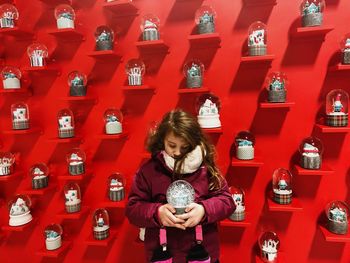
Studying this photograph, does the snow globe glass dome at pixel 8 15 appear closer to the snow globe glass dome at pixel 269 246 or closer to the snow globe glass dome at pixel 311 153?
the snow globe glass dome at pixel 311 153

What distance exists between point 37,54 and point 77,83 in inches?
11.7

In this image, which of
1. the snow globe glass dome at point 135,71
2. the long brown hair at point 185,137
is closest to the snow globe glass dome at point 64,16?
the snow globe glass dome at point 135,71

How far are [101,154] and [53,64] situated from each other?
629 mm

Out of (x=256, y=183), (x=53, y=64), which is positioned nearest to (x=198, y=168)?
(x=256, y=183)

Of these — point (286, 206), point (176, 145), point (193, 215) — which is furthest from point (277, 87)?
point (193, 215)

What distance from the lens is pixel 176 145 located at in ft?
3.48

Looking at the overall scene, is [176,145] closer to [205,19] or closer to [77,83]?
[205,19]

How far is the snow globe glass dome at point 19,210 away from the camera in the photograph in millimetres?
1799

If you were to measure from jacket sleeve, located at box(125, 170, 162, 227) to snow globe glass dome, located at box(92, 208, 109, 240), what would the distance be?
0.73 m


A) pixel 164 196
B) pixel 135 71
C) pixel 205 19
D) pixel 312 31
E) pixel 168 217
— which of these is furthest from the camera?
pixel 135 71

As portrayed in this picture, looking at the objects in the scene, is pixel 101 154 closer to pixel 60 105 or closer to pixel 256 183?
pixel 60 105

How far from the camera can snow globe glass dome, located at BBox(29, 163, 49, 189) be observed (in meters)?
1.79

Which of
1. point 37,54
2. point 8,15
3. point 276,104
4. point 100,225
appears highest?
point 8,15

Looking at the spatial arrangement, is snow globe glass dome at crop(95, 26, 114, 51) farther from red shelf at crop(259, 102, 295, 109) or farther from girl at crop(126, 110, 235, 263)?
red shelf at crop(259, 102, 295, 109)
